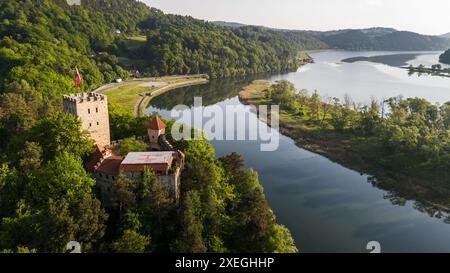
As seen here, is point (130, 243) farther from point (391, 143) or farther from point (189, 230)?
point (391, 143)

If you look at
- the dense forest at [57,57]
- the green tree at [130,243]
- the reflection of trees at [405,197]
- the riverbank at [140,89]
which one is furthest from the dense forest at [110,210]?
the riverbank at [140,89]

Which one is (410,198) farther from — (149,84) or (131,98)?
(149,84)

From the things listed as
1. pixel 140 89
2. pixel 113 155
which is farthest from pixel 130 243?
pixel 140 89

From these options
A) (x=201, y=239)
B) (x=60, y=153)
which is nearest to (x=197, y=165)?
(x=201, y=239)

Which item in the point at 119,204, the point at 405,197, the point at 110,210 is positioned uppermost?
the point at 119,204

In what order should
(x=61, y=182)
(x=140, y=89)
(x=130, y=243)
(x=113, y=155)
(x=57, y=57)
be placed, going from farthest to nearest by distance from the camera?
1. (x=140, y=89)
2. (x=57, y=57)
3. (x=113, y=155)
4. (x=61, y=182)
5. (x=130, y=243)

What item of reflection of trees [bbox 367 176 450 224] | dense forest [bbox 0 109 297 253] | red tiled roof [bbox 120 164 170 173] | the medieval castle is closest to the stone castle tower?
the medieval castle

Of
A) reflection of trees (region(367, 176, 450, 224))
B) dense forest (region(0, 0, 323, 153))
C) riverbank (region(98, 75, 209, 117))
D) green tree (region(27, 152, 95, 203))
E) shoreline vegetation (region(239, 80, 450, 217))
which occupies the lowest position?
reflection of trees (region(367, 176, 450, 224))

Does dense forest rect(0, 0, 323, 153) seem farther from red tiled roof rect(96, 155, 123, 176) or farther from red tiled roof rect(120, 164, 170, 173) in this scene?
red tiled roof rect(120, 164, 170, 173)
